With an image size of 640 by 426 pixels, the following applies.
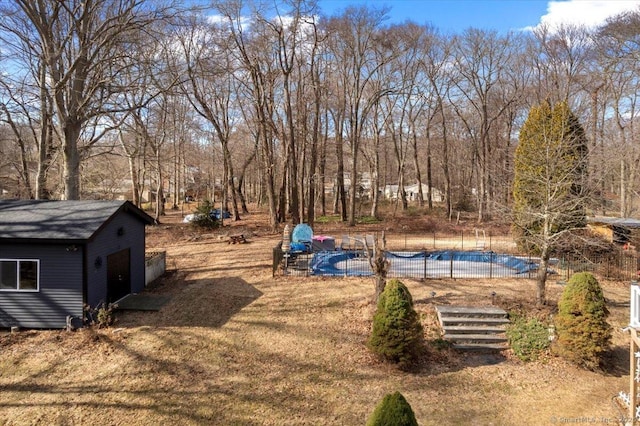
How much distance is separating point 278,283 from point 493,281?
26.0 feet

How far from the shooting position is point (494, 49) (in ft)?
116

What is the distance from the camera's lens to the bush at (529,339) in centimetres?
1056

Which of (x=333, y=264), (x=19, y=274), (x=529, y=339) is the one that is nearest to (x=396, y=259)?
(x=333, y=264)

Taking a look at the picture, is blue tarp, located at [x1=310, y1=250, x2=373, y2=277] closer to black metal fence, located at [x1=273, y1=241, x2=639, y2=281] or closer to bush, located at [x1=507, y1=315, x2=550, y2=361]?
black metal fence, located at [x1=273, y1=241, x2=639, y2=281]

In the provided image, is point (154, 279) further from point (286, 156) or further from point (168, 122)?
point (168, 122)

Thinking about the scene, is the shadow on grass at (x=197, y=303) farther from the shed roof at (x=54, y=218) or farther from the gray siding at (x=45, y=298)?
the shed roof at (x=54, y=218)

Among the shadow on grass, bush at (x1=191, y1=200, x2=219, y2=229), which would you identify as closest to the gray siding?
the shadow on grass

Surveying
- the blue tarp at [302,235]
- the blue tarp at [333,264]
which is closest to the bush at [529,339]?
the blue tarp at [333,264]

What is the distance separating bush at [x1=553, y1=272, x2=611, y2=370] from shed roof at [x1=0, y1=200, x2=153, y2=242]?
1229 cm

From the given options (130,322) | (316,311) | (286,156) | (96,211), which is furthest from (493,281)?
(286,156)

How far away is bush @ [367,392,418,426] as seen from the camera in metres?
5.02

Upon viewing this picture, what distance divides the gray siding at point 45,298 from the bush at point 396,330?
8017 mm

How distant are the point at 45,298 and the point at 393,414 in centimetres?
1047

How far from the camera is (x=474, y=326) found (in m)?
11.6
